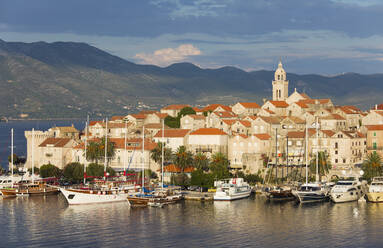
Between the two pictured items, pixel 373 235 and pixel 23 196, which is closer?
pixel 373 235

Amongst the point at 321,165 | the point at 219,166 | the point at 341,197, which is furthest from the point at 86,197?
the point at 321,165

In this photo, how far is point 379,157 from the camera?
96.1 metres

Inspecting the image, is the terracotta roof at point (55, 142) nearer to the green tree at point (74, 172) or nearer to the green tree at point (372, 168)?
the green tree at point (74, 172)

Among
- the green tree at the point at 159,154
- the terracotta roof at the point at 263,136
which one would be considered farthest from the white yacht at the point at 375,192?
the green tree at the point at 159,154

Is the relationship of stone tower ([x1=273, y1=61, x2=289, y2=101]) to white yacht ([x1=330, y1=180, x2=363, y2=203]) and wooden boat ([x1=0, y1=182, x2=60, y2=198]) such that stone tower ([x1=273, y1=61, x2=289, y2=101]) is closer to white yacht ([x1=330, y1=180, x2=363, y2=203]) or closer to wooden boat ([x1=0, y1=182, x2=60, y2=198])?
white yacht ([x1=330, y1=180, x2=363, y2=203])

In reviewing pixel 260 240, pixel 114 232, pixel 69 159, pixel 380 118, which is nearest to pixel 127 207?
pixel 114 232

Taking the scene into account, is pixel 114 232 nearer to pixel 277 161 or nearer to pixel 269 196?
pixel 269 196

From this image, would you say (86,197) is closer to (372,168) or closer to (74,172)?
(74,172)

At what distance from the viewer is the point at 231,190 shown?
84.6 m

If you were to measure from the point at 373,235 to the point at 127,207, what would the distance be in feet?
107

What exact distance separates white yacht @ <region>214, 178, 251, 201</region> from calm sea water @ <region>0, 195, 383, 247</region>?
144cm

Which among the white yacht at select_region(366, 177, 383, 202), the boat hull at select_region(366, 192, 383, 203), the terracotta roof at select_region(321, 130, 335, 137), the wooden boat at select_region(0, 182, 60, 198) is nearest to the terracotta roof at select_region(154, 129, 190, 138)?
the wooden boat at select_region(0, 182, 60, 198)

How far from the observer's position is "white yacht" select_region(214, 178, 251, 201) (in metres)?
84.0

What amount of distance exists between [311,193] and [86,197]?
98.2ft
